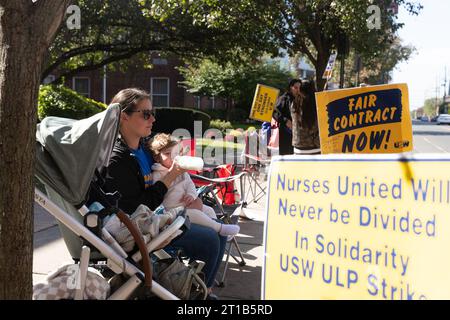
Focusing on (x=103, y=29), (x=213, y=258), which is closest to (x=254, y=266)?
(x=213, y=258)

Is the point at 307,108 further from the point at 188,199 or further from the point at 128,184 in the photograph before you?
the point at 128,184

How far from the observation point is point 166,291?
9.93 feet

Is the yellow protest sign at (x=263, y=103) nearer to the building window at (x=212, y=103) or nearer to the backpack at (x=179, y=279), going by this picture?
the backpack at (x=179, y=279)

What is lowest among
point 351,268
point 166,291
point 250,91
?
point 166,291

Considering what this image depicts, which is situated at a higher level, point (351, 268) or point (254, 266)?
point (351, 268)

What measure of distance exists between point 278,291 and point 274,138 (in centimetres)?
730

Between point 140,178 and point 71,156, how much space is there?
2.88ft

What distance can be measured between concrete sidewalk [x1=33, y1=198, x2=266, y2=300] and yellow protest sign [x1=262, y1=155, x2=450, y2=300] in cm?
156

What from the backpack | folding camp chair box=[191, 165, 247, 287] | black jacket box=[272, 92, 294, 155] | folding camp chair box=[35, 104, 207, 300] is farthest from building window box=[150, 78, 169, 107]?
folding camp chair box=[35, 104, 207, 300]

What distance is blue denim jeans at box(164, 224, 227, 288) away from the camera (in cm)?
376

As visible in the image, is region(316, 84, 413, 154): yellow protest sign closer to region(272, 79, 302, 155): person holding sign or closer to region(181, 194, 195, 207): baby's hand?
region(181, 194, 195, 207): baby's hand

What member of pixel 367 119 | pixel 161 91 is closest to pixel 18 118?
pixel 367 119

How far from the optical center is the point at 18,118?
2.46m
